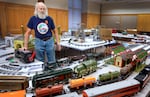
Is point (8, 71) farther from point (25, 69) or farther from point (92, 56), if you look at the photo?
point (92, 56)

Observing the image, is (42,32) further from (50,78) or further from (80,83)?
(80,83)

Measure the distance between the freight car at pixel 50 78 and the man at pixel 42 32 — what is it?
77cm

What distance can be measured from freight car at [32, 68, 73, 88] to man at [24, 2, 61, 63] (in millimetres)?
770

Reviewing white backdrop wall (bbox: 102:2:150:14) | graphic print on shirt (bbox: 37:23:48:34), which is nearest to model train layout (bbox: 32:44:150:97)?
graphic print on shirt (bbox: 37:23:48:34)

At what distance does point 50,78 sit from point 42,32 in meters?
0.96

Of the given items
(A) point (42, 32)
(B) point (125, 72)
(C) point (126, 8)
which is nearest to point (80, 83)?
(B) point (125, 72)

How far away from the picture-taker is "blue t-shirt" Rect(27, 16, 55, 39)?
1.90m

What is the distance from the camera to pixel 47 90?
3.26ft

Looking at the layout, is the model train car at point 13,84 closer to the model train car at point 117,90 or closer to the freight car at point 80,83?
the freight car at point 80,83

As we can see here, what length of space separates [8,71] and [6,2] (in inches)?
128

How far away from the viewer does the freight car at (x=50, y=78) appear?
110cm

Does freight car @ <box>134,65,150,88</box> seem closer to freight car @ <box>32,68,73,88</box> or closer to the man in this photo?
freight car @ <box>32,68,73,88</box>

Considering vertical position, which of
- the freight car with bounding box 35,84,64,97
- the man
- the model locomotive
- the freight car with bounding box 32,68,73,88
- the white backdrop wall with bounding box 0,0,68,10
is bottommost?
the freight car with bounding box 35,84,64,97

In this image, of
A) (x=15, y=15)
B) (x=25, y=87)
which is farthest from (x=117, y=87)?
(x=15, y=15)
